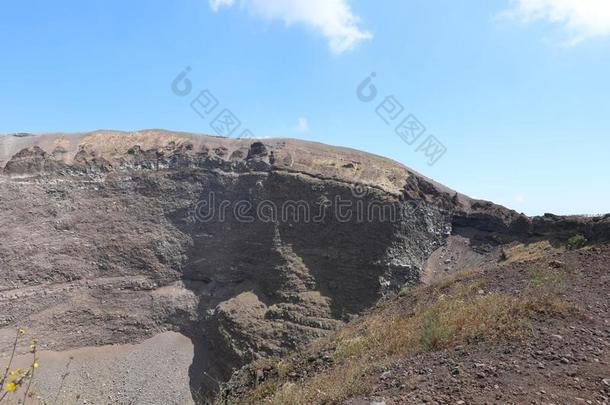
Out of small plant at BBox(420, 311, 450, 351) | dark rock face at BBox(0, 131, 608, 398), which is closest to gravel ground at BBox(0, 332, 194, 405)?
dark rock face at BBox(0, 131, 608, 398)

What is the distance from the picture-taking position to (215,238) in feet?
111

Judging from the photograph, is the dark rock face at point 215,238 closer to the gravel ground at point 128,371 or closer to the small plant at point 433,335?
the gravel ground at point 128,371

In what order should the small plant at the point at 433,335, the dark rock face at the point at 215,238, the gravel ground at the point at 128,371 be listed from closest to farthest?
the small plant at the point at 433,335 < the gravel ground at the point at 128,371 < the dark rock face at the point at 215,238

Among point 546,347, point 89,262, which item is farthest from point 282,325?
point 546,347

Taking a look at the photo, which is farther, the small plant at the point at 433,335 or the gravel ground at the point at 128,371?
the gravel ground at the point at 128,371

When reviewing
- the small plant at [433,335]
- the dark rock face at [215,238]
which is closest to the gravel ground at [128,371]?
the dark rock face at [215,238]

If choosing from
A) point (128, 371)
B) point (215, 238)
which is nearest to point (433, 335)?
point (128, 371)

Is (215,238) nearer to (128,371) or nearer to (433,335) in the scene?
(128,371)

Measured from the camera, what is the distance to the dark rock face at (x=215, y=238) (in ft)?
91.7

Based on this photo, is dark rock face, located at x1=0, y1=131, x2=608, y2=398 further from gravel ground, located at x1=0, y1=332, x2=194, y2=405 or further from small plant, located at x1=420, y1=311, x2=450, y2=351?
small plant, located at x1=420, y1=311, x2=450, y2=351

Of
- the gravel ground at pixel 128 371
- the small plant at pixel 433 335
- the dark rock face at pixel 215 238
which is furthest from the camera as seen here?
the dark rock face at pixel 215 238

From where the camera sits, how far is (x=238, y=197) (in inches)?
1353

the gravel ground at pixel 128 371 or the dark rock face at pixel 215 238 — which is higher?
the dark rock face at pixel 215 238

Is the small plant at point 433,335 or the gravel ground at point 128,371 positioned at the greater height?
the small plant at point 433,335
